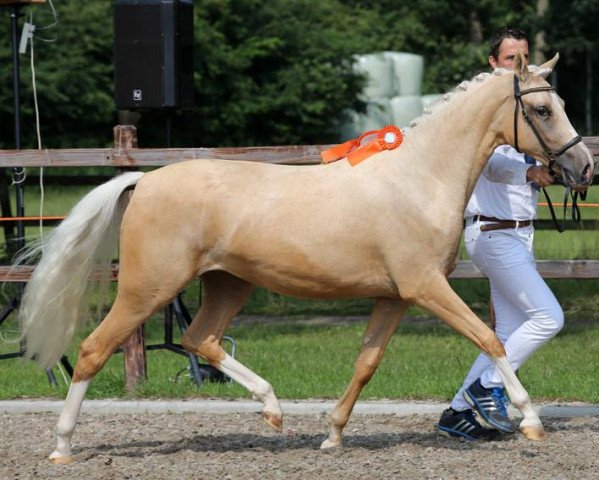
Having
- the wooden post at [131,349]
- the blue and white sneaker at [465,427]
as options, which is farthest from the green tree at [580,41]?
the blue and white sneaker at [465,427]

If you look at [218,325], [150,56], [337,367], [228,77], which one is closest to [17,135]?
[150,56]

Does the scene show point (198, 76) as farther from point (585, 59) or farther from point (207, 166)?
point (207, 166)

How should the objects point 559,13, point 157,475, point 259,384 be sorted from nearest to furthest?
point 157,475
point 259,384
point 559,13

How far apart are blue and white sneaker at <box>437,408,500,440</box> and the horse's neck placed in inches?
47.9

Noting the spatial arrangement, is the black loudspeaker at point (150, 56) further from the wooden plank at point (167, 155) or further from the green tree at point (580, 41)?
the green tree at point (580, 41)

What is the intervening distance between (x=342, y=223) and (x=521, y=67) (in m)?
1.05

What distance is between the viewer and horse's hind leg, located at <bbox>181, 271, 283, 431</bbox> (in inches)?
220

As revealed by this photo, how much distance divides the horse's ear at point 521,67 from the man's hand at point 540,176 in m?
0.42

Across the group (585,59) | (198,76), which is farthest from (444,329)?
(585,59)

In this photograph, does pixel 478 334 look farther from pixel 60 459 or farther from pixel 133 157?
pixel 133 157

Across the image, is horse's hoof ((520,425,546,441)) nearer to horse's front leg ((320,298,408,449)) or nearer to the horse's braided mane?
horse's front leg ((320,298,408,449))

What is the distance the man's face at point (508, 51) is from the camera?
18.9 ft

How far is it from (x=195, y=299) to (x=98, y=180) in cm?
184

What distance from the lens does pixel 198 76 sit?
29984 millimetres
